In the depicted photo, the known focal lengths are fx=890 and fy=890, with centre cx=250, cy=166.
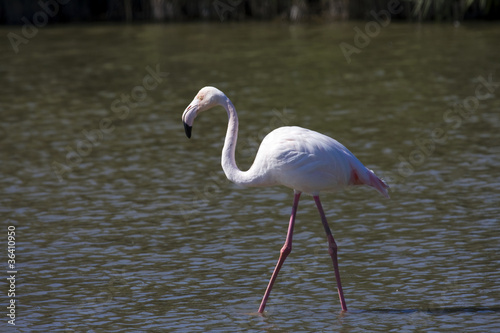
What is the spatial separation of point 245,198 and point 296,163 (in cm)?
327

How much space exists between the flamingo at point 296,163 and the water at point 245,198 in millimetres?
638

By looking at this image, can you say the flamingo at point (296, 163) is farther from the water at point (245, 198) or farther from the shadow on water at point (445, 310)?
the water at point (245, 198)

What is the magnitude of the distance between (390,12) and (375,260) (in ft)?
53.1

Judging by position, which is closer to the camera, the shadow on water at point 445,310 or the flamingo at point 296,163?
the shadow on water at point 445,310

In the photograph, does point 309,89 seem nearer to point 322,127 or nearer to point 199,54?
point 322,127

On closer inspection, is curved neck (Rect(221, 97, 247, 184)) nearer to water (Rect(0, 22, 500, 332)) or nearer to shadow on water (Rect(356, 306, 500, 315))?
water (Rect(0, 22, 500, 332))

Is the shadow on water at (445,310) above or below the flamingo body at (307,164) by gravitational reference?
below

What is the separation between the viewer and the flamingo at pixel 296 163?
6492mm

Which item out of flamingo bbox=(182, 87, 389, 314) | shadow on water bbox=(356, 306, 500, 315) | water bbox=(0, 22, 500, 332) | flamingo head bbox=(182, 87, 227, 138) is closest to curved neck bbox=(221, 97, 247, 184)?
flamingo bbox=(182, 87, 389, 314)

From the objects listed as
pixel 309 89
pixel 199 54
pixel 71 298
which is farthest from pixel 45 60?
pixel 71 298

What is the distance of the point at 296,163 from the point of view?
6.46 m

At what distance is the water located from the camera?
22.0ft

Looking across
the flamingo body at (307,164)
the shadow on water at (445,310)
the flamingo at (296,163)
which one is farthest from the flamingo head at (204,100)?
the shadow on water at (445,310)

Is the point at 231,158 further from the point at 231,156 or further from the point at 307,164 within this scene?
Answer: the point at 307,164
